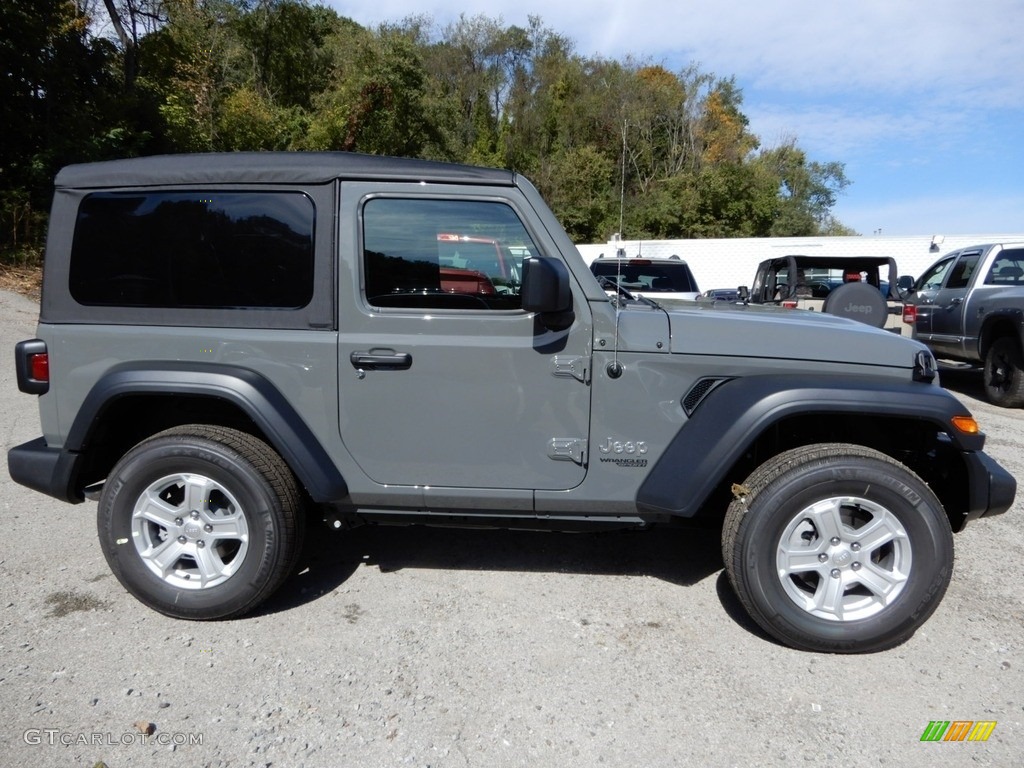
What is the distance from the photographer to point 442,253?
10.3ft

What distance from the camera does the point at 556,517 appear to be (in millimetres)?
3221

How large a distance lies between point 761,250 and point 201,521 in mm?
28238

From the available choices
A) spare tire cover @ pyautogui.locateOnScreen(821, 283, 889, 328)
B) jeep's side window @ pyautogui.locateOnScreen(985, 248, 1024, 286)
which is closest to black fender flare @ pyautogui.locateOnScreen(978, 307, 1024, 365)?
jeep's side window @ pyautogui.locateOnScreen(985, 248, 1024, 286)

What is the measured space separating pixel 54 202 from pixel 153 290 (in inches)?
23.5

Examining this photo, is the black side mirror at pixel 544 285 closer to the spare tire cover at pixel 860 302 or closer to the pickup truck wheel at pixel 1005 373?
the spare tire cover at pixel 860 302

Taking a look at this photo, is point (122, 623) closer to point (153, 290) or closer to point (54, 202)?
point (153, 290)

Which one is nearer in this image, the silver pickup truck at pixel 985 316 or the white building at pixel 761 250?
the silver pickup truck at pixel 985 316

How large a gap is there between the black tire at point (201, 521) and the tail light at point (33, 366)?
1.78 feet

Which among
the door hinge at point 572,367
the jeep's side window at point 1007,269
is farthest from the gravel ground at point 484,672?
the jeep's side window at point 1007,269

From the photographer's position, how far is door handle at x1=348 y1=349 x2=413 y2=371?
121 inches

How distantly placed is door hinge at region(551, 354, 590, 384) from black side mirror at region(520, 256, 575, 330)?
241 mm

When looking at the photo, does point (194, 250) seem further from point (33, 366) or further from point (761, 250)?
point (761, 250)

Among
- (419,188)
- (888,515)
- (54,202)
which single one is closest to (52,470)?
(54,202)

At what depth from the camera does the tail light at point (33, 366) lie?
3219 millimetres
